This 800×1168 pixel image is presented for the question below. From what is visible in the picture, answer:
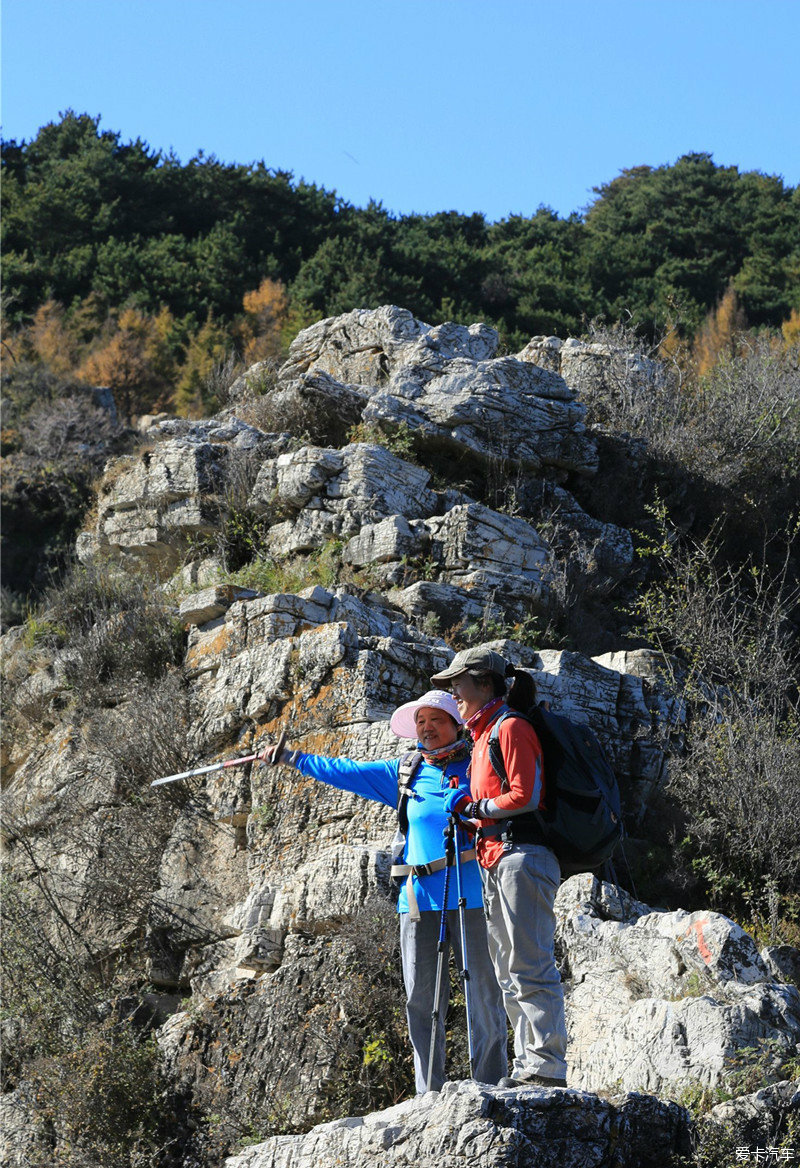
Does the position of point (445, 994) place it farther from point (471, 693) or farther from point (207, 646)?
point (207, 646)

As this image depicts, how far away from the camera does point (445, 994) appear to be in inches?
213

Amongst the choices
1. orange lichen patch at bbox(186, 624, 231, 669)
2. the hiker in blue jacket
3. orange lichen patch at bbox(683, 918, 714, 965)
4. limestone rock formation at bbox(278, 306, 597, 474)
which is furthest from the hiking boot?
limestone rock formation at bbox(278, 306, 597, 474)

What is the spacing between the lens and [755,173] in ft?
131

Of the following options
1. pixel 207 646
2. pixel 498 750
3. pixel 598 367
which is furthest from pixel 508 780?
pixel 598 367

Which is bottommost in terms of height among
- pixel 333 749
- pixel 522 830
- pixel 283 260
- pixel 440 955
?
pixel 440 955

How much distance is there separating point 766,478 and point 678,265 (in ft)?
72.5

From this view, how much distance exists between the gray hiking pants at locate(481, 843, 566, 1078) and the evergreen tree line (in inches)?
751

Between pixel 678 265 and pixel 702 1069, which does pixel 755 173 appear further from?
pixel 702 1069

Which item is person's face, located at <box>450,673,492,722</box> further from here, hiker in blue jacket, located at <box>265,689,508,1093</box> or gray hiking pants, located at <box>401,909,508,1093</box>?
gray hiking pants, located at <box>401,909,508,1093</box>

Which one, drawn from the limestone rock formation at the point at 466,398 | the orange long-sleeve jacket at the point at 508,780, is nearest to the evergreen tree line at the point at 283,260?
the limestone rock formation at the point at 466,398

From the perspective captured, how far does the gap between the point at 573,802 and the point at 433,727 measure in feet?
3.03

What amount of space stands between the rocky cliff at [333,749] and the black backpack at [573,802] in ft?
3.24

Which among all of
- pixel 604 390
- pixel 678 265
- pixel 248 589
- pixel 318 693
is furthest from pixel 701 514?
pixel 678 265

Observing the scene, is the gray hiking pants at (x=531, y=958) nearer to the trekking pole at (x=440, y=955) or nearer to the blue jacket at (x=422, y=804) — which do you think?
the trekking pole at (x=440, y=955)
